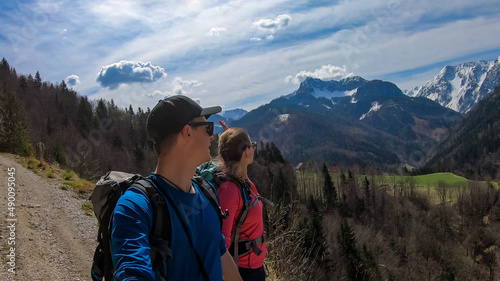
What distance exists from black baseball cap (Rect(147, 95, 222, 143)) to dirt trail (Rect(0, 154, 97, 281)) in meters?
5.83

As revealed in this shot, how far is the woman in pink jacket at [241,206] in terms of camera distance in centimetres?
296

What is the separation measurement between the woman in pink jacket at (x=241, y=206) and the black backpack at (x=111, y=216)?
45.0 inches

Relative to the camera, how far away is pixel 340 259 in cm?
3578

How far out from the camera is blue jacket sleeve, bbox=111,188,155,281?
1.42 m

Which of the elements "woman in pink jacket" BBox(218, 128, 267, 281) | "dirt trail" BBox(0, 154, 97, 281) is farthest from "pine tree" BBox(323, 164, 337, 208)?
"woman in pink jacket" BBox(218, 128, 267, 281)

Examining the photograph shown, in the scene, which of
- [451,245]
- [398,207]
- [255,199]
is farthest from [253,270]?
[398,207]

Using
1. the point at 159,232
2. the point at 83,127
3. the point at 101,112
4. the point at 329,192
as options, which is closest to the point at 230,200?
the point at 159,232

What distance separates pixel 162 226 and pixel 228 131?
194 centimetres

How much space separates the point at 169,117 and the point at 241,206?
140 centimetres

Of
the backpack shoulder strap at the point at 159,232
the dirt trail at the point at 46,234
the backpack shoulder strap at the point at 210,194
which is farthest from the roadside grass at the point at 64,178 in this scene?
the backpack shoulder strap at the point at 159,232

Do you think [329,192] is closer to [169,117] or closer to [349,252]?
[349,252]

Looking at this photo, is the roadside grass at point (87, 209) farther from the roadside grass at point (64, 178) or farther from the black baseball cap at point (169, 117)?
the black baseball cap at point (169, 117)

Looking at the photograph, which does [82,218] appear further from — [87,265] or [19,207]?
[87,265]

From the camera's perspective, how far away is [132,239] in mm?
1477
